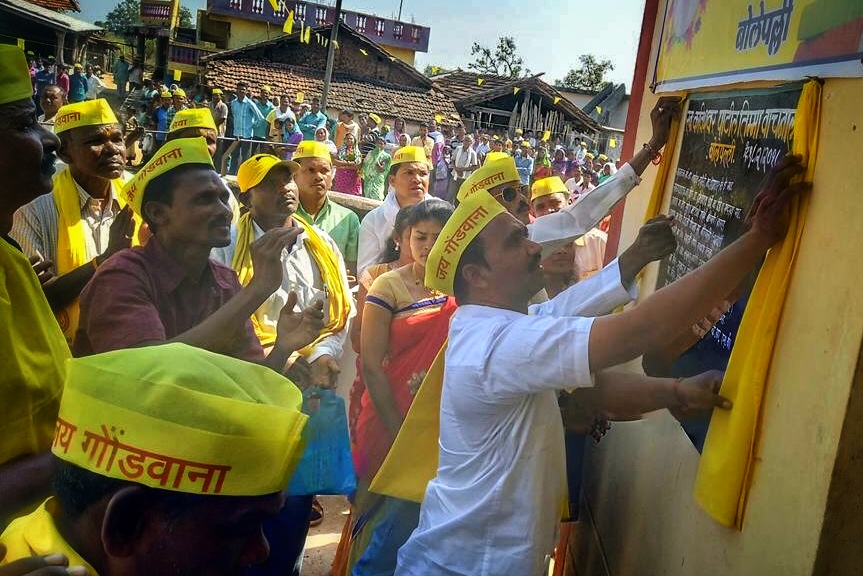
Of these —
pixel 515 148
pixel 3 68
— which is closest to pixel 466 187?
pixel 3 68

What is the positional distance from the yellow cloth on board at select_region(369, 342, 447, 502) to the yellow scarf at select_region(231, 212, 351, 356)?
0.96 metres

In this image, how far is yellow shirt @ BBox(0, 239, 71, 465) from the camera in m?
1.77

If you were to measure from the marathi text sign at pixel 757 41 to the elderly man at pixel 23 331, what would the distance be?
1.98m

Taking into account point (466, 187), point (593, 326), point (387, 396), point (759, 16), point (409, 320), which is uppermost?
point (759, 16)

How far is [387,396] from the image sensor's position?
135 inches

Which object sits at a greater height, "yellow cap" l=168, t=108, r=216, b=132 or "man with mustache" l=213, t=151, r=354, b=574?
"yellow cap" l=168, t=108, r=216, b=132

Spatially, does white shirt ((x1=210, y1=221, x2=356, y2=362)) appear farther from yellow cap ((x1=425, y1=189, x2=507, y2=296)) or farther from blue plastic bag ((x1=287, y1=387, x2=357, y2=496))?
yellow cap ((x1=425, y1=189, x2=507, y2=296))

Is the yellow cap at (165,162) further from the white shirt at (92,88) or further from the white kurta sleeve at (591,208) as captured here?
the white shirt at (92,88)

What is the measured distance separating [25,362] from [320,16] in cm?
2053

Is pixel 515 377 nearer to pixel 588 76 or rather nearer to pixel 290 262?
pixel 290 262

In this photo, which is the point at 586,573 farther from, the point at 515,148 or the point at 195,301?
the point at 515,148

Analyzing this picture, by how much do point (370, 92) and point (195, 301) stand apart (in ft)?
63.3

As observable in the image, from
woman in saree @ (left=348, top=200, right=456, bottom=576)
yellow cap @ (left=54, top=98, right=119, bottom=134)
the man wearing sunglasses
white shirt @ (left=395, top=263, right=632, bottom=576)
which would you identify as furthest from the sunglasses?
yellow cap @ (left=54, top=98, right=119, bottom=134)

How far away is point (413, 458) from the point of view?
291cm
